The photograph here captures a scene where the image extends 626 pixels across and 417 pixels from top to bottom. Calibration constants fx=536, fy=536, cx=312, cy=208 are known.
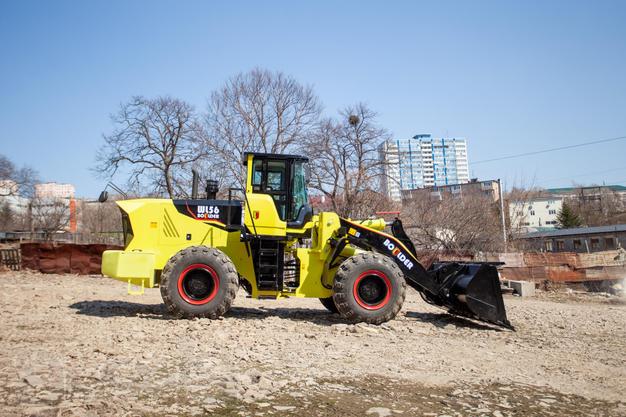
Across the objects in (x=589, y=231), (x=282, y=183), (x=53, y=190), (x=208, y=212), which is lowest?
(x=208, y=212)

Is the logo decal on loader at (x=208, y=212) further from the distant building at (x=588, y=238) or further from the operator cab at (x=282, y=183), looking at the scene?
the distant building at (x=588, y=238)

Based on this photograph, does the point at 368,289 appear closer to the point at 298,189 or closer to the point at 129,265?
the point at 298,189

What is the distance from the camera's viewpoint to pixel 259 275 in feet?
31.1

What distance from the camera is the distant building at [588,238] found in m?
46.6

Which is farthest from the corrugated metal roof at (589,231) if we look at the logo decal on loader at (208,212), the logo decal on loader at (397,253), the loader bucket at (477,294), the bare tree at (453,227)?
the logo decal on loader at (208,212)

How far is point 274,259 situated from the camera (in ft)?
31.0

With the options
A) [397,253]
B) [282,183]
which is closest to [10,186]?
[282,183]

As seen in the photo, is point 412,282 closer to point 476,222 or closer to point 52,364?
point 52,364

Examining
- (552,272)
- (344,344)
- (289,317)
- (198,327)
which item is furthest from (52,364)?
(552,272)

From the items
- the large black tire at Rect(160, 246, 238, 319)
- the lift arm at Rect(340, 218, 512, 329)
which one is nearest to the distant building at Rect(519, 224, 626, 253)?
the lift arm at Rect(340, 218, 512, 329)

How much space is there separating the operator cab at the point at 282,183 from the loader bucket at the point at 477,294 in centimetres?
288

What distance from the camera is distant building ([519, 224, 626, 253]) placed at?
46.6m

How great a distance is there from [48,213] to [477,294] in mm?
53557

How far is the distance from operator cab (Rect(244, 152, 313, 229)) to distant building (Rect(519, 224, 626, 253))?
3921 centimetres
